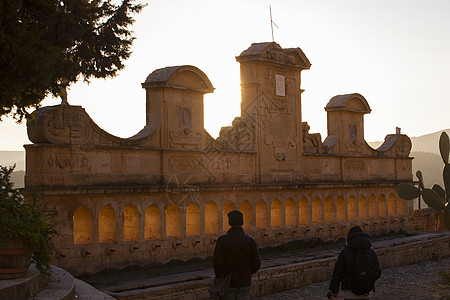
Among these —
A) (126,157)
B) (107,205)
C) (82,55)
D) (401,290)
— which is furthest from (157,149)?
(401,290)

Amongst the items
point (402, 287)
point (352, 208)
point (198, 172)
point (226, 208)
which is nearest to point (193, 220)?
point (198, 172)

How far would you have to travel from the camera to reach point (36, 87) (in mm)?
11430

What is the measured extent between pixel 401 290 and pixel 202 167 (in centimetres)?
718

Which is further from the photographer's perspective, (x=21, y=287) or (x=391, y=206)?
(x=391, y=206)

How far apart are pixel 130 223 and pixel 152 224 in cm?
82

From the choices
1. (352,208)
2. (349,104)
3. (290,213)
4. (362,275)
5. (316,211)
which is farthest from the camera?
(349,104)

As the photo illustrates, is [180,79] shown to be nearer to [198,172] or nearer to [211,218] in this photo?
[198,172]

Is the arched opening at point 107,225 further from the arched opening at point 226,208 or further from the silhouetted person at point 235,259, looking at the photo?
the silhouetted person at point 235,259

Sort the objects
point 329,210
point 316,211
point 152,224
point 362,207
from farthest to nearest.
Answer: point 362,207, point 329,210, point 316,211, point 152,224

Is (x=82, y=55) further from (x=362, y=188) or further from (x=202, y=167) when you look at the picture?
(x=362, y=188)

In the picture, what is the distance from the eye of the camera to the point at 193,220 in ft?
63.3

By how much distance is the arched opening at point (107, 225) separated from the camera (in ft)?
55.0

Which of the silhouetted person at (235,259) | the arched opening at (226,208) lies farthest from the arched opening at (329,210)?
the silhouetted person at (235,259)

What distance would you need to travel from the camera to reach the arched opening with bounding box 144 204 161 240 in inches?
710
